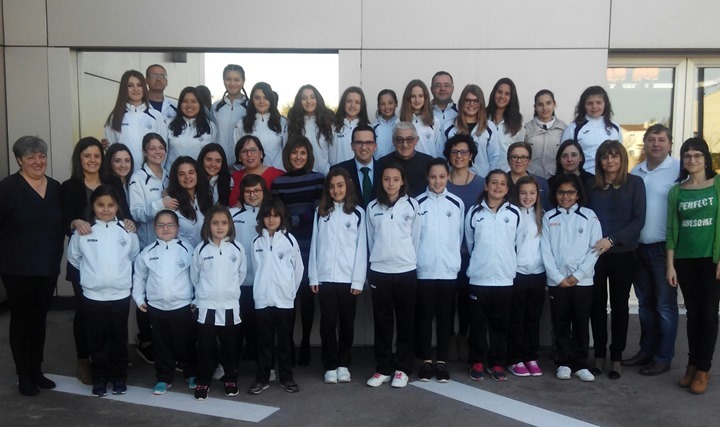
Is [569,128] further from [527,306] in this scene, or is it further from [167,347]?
[167,347]

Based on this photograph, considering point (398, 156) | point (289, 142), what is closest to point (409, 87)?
point (398, 156)

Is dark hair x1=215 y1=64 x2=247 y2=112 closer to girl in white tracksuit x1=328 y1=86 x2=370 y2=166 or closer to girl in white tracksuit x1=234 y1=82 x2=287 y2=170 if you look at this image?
girl in white tracksuit x1=234 y1=82 x2=287 y2=170

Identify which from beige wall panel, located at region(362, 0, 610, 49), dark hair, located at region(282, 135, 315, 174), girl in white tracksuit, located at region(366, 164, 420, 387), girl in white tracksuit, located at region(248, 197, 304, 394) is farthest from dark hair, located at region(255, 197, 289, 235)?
beige wall panel, located at region(362, 0, 610, 49)

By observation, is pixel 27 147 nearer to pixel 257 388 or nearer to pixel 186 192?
pixel 186 192

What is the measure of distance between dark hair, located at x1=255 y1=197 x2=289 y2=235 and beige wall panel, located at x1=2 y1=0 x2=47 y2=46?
3658mm

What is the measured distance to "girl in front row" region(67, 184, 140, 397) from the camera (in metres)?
4.33

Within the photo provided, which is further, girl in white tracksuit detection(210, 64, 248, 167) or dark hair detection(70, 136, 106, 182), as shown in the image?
girl in white tracksuit detection(210, 64, 248, 167)

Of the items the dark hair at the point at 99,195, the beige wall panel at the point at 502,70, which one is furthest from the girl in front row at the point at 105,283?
the beige wall panel at the point at 502,70

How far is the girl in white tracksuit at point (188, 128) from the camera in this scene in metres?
5.31

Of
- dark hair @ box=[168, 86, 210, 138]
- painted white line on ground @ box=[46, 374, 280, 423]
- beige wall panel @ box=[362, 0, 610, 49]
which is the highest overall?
beige wall panel @ box=[362, 0, 610, 49]

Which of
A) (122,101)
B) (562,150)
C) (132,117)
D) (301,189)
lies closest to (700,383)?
(562,150)

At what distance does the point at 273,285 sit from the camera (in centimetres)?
446

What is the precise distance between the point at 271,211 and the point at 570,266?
2269 mm

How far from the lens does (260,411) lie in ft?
13.6
